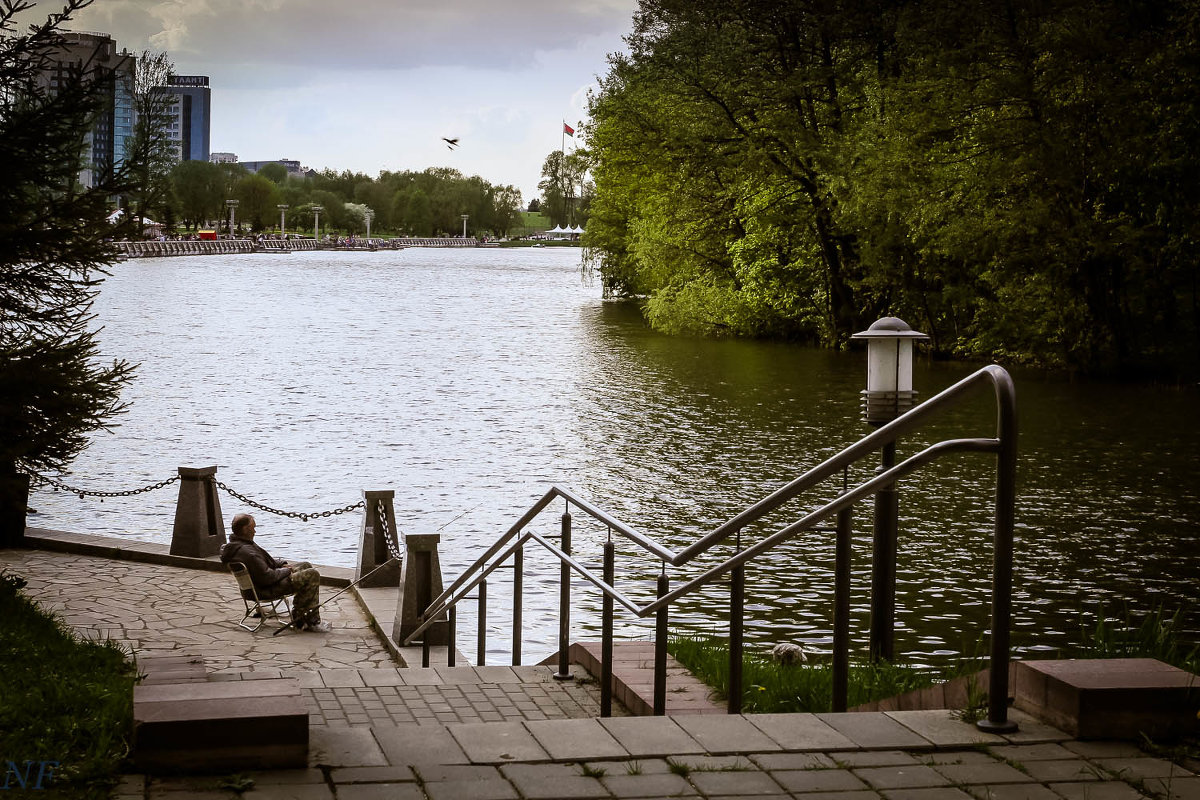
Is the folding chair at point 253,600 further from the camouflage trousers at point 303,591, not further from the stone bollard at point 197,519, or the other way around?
the stone bollard at point 197,519

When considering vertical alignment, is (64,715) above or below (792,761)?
below

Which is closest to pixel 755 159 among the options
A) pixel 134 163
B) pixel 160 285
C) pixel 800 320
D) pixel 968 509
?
pixel 800 320

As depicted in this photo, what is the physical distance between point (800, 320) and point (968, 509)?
27510 mm

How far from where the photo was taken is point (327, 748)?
4.28 metres

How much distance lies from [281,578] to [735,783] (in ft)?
24.7

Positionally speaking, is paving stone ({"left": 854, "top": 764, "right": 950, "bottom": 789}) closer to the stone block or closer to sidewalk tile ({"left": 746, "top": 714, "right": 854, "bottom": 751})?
sidewalk tile ({"left": 746, "top": 714, "right": 854, "bottom": 751})

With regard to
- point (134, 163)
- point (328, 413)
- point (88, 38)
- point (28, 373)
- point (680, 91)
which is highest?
point (680, 91)

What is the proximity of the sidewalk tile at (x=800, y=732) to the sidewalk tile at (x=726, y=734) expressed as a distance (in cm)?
4

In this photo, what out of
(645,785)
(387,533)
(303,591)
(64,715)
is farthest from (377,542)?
(645,785)

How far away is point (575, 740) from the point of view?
4371 mm

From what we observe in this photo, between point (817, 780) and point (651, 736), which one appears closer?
point (817, 780)

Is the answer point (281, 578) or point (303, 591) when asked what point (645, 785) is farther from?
point (281, 578)

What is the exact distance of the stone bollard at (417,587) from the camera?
1048 centimetres

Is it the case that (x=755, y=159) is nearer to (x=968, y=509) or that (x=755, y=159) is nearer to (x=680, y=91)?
(x=680, y=91)
